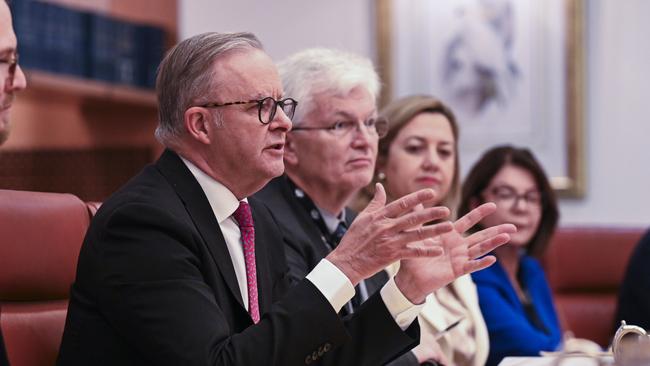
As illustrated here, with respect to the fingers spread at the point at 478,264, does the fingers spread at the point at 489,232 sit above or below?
above

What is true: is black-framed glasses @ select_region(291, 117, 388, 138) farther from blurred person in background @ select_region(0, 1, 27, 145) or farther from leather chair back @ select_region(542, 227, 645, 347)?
leather chair back @ select_region(542, 227, 645, 347)

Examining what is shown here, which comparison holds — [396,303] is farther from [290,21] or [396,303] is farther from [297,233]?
[290,21]

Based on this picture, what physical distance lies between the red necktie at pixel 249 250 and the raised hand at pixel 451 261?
29 centimetres

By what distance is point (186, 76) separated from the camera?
195 cm

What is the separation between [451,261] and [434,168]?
46.4 inches

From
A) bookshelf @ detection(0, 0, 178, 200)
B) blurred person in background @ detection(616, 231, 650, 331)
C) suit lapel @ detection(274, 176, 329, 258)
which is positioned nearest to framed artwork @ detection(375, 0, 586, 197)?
blurred person in background @ detection(616, 231, 650, 331)

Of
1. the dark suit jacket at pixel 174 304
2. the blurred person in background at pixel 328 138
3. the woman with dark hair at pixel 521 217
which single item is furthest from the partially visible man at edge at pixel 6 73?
the woman with dark hair at pixel 521 217

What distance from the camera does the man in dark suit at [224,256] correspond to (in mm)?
1696

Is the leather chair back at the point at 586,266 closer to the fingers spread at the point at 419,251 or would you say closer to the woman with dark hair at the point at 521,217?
the woman with dark hair at the point at 521,217

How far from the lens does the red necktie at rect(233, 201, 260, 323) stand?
1937 mm

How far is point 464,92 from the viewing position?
196 inches

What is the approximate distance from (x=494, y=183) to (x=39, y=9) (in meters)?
2.35

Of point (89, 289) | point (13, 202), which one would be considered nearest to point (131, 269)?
point (89, 289)

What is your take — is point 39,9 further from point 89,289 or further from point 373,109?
point 89,289
